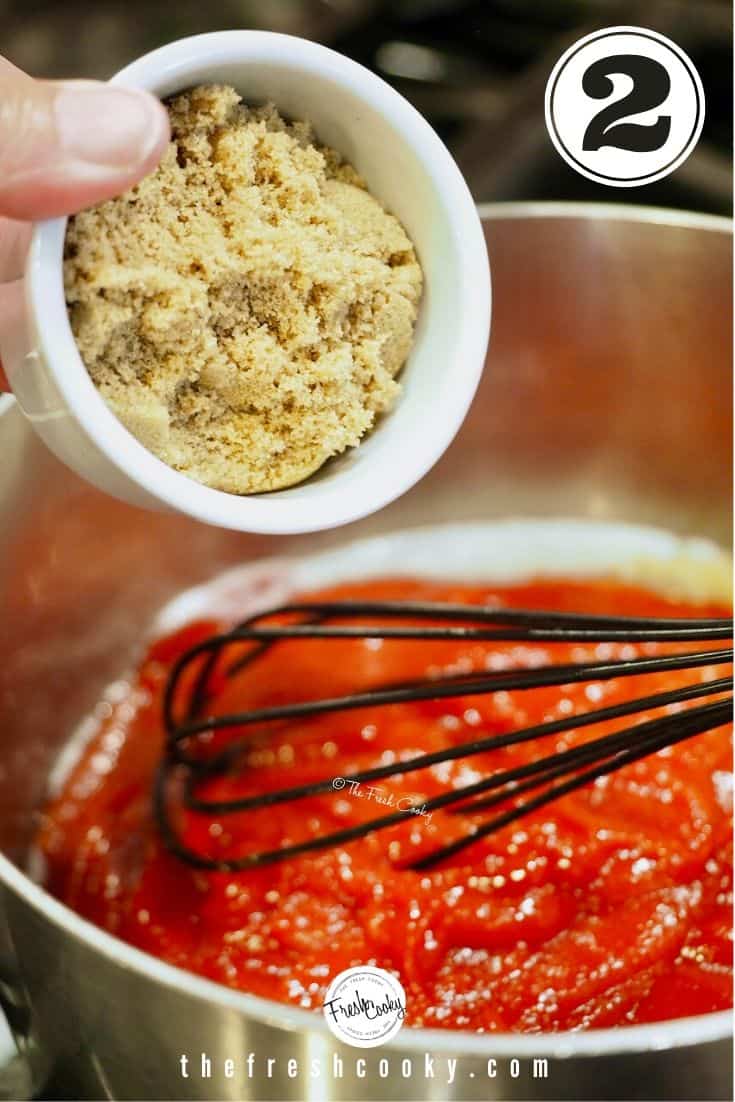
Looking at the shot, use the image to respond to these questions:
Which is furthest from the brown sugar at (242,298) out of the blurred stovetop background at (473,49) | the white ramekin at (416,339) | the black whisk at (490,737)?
the blurred stovetop background at (473,49)

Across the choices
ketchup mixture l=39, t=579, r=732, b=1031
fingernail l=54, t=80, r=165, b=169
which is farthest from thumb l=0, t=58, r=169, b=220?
ketchup mixture l=39, t=579, r=732, b=1031

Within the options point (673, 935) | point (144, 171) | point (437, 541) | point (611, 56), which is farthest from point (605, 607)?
point (144, 171)

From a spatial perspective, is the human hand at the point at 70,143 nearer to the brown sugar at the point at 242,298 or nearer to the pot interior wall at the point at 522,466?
the brown sugar at the point at 242,298

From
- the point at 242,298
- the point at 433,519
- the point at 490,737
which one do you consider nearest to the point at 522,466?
the point at 433,519

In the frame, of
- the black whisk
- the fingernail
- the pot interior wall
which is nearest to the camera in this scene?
the fingernail

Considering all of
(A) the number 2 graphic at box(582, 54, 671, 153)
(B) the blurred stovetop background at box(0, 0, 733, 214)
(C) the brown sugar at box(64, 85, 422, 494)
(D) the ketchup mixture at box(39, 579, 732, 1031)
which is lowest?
(D) the ketchup mixture at box(39, 579, 732, 1031)

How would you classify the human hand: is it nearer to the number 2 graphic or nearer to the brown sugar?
the brown sugar
